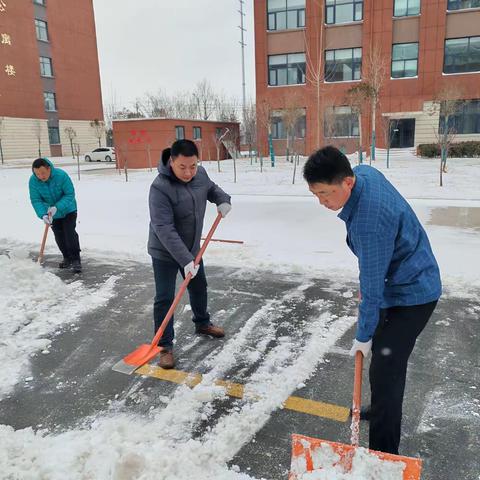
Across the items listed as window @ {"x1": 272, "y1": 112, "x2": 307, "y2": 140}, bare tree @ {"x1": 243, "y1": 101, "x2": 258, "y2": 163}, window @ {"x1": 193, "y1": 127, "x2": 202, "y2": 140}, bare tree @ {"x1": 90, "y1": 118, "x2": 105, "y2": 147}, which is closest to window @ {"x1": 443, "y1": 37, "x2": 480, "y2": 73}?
window @ {"x1": 272, "y1": 112, "x2": 307, "y2": 140}

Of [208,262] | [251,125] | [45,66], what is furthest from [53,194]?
[45,66]

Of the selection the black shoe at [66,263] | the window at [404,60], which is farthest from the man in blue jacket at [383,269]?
the window at [404,60]

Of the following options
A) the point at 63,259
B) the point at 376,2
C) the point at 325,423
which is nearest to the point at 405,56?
the point at 376,2

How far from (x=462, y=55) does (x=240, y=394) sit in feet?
96.1

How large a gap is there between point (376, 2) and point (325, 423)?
29277 mm

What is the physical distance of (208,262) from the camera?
6387 mm

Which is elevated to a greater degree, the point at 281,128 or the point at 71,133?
the point at 71,133

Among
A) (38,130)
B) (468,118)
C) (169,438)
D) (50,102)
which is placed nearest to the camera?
(169,438)

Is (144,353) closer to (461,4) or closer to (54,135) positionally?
(461,4)

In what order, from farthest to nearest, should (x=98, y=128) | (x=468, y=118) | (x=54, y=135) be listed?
(x=98, y=128)
(x=54, y=135)
(x=468, y=118)

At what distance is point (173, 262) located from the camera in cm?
366

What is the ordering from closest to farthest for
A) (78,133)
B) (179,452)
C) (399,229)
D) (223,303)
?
1. (399,229)
2. (179,452)
3. (223,303)
4. (78,133)

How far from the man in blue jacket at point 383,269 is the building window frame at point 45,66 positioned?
4524 cm

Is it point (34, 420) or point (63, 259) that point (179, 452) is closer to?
point (34, 420)
